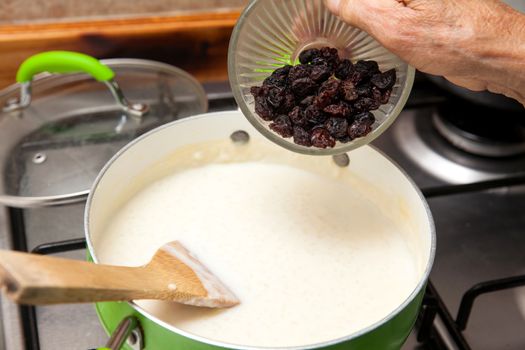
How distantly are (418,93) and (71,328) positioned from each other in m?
0.72

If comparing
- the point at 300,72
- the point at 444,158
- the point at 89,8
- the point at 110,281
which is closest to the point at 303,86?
the point at 300,72

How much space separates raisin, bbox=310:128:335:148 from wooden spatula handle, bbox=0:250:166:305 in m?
0.24

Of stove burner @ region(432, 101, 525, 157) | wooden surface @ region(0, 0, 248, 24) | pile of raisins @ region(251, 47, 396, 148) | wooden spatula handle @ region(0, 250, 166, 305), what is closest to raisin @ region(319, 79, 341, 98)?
pile of raisins @ region(251, 47, 396, 148)

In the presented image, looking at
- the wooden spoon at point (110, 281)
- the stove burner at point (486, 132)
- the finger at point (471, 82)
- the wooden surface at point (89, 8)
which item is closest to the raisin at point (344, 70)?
the finger at point (471, 82)

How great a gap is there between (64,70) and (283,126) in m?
0.43

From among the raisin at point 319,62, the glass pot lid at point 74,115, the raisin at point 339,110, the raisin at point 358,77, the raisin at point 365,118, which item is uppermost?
the raisin at point 319,62

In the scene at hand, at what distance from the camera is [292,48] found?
69 cm

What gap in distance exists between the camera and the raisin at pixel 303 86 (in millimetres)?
620

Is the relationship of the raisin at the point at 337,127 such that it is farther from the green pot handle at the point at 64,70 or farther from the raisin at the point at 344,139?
the green pot handle at the point at 64,70

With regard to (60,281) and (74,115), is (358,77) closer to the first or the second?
(60,281)

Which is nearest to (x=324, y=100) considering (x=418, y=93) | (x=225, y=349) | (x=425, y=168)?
(x=225, y=349)

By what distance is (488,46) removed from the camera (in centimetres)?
58

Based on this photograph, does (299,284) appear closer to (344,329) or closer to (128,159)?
(344,329)

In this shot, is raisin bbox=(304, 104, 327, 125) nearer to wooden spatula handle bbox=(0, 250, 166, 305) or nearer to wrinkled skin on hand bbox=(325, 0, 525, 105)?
wrinkled skin on hand bbox=(325, 0, 525, 105)
